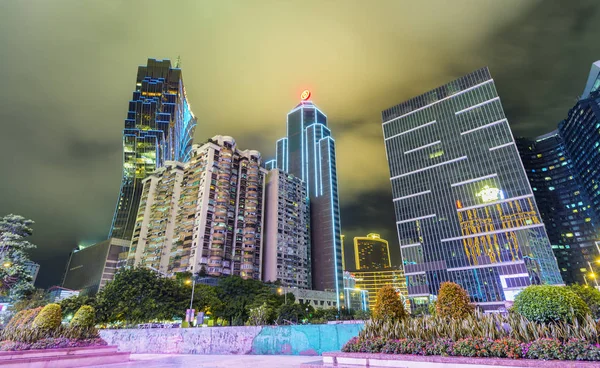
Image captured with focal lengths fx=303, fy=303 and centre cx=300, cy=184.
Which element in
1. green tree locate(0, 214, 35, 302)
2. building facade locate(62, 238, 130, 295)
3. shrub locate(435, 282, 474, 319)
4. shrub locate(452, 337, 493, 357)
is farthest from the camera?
building facade locate(62, 238, 130, 295)

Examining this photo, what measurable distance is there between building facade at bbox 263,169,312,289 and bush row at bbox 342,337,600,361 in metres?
93.7

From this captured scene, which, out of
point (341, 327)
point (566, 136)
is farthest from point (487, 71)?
point (341, 327)

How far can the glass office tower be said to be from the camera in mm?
72938

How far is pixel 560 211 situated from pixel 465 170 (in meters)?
102

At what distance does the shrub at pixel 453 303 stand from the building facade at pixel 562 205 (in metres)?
A: 166

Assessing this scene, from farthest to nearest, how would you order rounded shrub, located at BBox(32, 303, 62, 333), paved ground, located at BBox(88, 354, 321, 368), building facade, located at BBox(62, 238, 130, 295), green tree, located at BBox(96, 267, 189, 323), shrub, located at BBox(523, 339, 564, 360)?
1. building facade, located at BBox(62, 238, 130, 295)
2. green tree, located at BBox(96, 267, 189, 323)
3. rounded shrub, located at BBox(32, 303, 62, 333)
4. paved ground, located at BBox(88, 354, 321, 368)
5. shrub, located at BBox(523, 339, 564, 360)

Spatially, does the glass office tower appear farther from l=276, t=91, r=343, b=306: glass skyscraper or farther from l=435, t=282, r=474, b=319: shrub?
l=435, t=282, r=474, b=319: shrub

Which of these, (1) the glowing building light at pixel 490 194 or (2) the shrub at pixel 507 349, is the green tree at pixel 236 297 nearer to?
(2) the shrub at pixel 507 349

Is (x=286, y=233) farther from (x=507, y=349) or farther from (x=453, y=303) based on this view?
(x=507, y=349)

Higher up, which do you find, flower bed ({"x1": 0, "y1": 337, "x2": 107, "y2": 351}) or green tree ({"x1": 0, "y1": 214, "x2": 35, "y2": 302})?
green tree ({"x1": 0, "y1": 214, "x2": 35, "y2": 302})

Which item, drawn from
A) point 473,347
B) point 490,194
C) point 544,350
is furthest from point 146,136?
point 544,350

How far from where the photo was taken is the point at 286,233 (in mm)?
113688

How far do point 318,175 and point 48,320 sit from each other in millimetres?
130384

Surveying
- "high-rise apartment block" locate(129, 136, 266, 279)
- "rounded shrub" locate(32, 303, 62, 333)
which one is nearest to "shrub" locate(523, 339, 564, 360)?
"rounded shrub" locate(32, 303, 62, 333)
